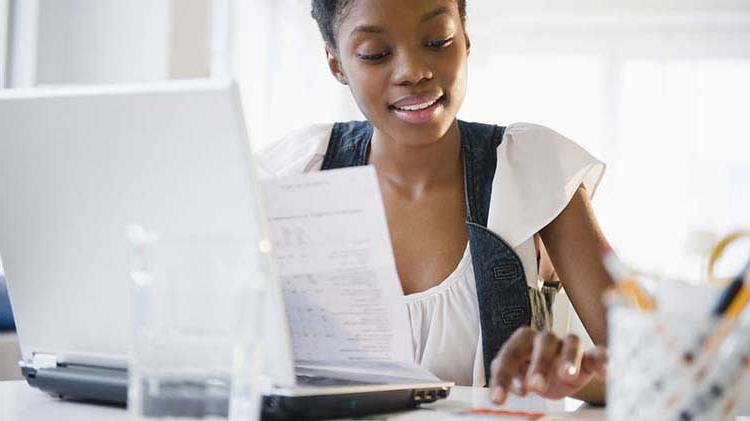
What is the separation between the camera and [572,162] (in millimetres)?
1573

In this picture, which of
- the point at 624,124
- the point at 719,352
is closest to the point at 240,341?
the point at 719,352

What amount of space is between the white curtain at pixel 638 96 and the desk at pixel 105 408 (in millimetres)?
5496

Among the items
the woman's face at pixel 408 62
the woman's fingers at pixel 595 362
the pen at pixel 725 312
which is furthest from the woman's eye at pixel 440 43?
the pen at pixel 725 312

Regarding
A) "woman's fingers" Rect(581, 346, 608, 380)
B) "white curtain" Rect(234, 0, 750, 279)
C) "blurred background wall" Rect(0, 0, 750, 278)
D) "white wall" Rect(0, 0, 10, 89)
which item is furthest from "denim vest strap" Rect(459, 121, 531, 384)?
"white curtain" Rect(234, 0, 750, 279)

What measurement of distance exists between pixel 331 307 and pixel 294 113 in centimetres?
457

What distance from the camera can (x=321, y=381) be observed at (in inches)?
39.9

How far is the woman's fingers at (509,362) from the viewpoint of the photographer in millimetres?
Answer: 941

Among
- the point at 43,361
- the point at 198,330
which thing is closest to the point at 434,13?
the point at 43,361

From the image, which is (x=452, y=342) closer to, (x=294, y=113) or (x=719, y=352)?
(x=719, y=352)

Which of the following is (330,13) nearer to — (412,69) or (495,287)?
(412,69)

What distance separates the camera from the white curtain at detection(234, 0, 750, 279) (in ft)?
22.0

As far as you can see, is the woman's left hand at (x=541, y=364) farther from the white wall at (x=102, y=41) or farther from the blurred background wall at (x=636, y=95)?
the blurred background wall at (x=636, y=95)

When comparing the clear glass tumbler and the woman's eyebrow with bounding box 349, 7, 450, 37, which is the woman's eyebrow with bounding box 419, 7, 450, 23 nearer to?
the woman's eyebrow with bounding box 349, 7, 450, 37

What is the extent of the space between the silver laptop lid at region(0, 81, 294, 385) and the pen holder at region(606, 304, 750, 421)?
12.4 inches
